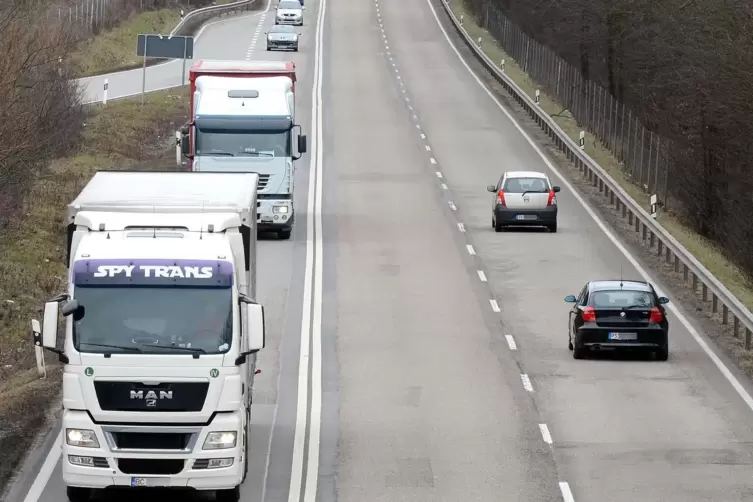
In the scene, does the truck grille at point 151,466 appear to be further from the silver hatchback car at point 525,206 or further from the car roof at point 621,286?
the silver hatchback car at point 525,206

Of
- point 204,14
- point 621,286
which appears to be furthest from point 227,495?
point 204,14

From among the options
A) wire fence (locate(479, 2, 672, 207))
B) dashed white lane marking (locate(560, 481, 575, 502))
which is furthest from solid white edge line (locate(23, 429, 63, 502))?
wire fence (locate(479, 2, 672, 207))

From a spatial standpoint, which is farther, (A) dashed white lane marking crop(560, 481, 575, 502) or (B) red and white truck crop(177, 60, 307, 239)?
(B) red and white truck crop(177, 60, 307, 239)

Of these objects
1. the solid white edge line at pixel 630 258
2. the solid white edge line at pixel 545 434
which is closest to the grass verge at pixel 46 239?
the solid white edge line at pixel 545 434

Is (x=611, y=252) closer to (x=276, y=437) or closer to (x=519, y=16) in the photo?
(x=276, y=437)

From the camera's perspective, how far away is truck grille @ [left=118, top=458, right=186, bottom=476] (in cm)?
1547

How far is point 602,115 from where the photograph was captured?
2222 inches

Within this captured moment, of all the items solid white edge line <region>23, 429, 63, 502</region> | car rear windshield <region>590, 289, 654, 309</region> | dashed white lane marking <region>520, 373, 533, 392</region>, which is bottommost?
dashed white lane marking <region>520, 373, 533, 392</region>

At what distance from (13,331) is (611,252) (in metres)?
13.7

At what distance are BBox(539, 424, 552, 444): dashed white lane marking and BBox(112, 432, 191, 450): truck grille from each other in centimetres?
582

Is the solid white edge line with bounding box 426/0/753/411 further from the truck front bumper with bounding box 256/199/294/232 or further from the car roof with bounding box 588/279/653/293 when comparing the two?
the truck front bumper with bounding box 256/199/294/232

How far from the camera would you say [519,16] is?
10381cm

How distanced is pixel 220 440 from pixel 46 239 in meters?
22.7

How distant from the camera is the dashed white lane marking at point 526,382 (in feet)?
75.3
